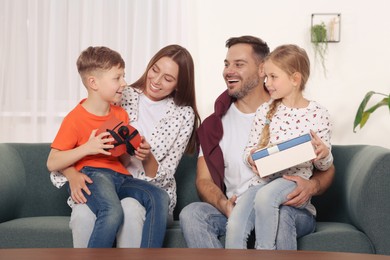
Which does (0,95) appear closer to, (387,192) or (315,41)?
(315,41)

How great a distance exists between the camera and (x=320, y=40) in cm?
442

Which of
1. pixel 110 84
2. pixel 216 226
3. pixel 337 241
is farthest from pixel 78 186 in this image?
pixel 337 241

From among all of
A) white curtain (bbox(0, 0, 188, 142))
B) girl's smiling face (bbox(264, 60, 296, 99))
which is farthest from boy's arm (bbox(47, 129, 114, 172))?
white curtain (bbox(0, 0, 188, 142))

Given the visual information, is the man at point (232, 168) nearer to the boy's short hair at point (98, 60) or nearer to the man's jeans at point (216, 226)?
the man's jeans at point (216, 226)

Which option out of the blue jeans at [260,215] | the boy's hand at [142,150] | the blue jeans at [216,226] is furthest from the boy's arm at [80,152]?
the blue jeans at [260,215]

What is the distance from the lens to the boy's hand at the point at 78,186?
252 cm

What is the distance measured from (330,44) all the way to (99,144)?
2404 millimetres

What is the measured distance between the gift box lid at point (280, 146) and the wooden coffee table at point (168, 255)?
0.91 meters

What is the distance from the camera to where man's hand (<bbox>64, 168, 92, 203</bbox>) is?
252 cm

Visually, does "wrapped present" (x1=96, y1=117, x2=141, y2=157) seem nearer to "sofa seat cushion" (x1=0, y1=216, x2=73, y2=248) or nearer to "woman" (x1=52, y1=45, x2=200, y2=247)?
"woman" (x1=52, y1=45, x2=200, y2=247)

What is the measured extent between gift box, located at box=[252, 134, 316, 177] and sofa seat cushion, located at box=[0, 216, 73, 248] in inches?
30.1

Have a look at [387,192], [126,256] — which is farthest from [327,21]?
[126,256]

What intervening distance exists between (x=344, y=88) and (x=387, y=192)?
198cm

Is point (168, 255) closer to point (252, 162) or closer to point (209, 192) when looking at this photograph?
point (252, 162)
